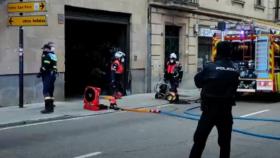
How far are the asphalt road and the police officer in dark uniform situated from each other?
69.1 inches

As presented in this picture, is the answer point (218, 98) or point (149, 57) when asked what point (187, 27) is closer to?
point (149, 57)

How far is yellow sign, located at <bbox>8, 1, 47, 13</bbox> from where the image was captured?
13.8 meters

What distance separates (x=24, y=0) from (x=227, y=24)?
25.7 feet

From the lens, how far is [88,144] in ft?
29.8

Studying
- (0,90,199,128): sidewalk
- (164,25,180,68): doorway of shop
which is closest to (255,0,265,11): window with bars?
(164,25,180,68): doorway of shop

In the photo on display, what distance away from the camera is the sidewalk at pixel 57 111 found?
12287 millimetres

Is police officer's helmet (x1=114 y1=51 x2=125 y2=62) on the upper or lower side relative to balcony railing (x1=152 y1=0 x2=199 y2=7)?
lower

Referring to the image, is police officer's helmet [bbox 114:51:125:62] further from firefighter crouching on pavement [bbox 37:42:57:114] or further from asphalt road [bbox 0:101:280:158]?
asphalt road [bbox 0:101:280:158]

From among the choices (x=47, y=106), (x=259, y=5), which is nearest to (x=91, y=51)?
(x=47, y=106)

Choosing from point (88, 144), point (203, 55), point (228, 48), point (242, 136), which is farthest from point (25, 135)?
point (203, 55)

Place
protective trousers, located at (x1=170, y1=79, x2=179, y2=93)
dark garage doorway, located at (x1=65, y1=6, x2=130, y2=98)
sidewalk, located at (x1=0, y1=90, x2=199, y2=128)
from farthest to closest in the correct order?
1. dark garage doorway, located at (x1=65, y1=6, x2=130, y2=98)
2. protective trousers, located at (x1=170, y1=79, x2=179, y2=93)
3. sidewalk, located at (x1=0, y1=90, x2=199, y2=128)

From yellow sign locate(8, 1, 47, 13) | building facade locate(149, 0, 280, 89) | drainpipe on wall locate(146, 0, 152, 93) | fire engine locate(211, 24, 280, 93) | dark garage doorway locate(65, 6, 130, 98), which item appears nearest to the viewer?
Result: yellow sign locate(8, 1, 47, 13)

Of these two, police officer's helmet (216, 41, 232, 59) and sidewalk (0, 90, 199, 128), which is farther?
sidewalk (0, 90, 199, 128)

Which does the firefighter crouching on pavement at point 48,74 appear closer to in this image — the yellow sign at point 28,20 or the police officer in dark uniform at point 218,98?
the yellow sign at point 28,20
